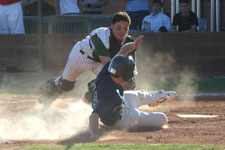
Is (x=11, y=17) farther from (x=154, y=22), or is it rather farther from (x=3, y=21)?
(x=154, y=22)

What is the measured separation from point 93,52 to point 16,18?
6.30 meters

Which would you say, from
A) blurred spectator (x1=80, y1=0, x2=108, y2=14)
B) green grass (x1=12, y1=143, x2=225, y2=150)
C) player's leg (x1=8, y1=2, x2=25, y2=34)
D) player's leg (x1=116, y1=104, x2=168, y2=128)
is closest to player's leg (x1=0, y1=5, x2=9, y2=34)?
player's leg (x1=8, y1=2, x2=25, y2=34)

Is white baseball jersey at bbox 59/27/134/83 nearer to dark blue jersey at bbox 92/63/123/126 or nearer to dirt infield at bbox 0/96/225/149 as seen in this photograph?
dirt infield at bbox 0/96/225/149

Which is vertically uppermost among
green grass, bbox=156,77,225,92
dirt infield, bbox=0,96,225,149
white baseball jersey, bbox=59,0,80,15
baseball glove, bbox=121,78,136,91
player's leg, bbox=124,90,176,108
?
white baseball jersey, bbox=59,0,80,15

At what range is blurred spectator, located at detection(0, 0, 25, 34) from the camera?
13.3m

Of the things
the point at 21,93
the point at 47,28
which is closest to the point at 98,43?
the point at 21,93

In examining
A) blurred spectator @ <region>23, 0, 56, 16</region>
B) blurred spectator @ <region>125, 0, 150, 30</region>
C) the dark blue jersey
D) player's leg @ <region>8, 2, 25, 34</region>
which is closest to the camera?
the dark blue jersey

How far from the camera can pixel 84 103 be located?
26.0ft

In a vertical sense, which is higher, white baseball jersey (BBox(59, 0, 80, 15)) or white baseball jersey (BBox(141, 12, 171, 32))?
white baseball jersey (BBox(59, 0, 80, 15))

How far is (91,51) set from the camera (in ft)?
24.5

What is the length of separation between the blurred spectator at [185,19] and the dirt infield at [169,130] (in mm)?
4731

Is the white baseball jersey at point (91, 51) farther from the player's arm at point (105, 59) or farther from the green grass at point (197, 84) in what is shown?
the green grass at point (197, 84)

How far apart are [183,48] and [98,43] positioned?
6.58m

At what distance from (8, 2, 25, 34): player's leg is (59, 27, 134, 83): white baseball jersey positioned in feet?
19.1
